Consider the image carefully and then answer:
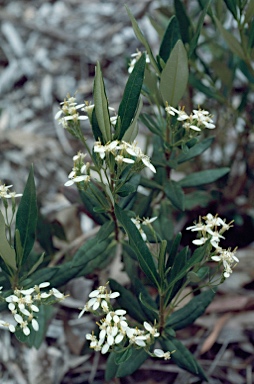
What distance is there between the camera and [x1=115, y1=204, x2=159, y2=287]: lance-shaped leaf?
1.08m

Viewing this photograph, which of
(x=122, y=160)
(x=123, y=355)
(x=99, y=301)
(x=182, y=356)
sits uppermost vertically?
(x=122, y=160)

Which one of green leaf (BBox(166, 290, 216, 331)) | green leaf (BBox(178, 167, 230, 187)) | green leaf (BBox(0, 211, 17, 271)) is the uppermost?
green leaf (BBox(0, 211, 17, 271))

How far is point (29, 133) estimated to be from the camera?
227 cm

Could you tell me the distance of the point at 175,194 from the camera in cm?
132

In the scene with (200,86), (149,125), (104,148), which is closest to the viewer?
(104,148)

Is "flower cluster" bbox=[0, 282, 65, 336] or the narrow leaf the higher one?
the narrow leaf

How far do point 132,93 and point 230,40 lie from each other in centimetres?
38

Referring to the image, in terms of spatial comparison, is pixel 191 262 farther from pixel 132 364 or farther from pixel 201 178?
pixel 201 178

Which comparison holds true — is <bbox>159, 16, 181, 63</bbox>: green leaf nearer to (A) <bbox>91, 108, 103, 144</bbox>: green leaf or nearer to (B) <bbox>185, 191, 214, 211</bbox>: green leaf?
(A) <bbox>91, 108, 103, 144</bbox>: green leaf

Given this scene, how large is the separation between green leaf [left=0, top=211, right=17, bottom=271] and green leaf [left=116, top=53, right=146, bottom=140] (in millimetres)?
260

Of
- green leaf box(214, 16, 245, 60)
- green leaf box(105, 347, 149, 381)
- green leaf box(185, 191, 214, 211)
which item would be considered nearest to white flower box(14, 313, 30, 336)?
green leaf box(105, 347, 149, 381)

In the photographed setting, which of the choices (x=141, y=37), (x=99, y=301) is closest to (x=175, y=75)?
(x=141, y=37)

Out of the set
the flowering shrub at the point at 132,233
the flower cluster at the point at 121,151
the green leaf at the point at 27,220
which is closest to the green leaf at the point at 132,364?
the flowering shrub at the point at 132,233

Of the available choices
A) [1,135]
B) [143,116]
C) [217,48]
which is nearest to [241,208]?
[217,48]
